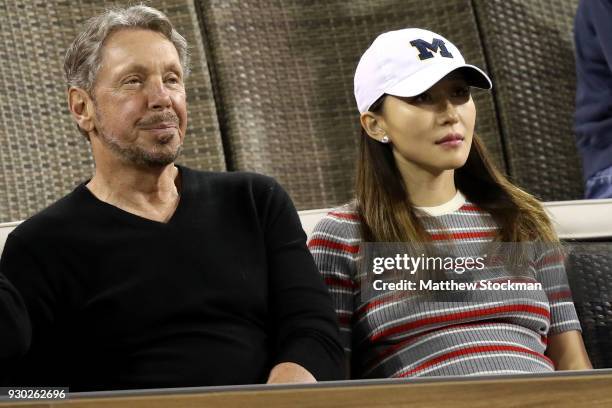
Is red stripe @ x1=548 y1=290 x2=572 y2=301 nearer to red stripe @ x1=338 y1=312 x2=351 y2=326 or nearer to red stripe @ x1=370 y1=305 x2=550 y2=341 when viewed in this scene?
red stripe @ x1=370 y1=305 x2=550 y2=341

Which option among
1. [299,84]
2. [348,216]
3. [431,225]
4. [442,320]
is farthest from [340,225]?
[299,84]

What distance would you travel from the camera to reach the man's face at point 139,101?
1490 mm

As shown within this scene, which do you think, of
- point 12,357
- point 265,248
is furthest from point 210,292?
point 12,357

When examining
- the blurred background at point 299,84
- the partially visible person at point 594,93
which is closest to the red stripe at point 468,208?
the partially visible person at point 594,93

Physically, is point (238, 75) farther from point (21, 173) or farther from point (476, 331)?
point (476, 331)

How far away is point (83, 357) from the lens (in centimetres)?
135

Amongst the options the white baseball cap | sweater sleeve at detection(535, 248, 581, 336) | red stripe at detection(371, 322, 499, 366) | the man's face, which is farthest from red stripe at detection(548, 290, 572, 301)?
the man's face

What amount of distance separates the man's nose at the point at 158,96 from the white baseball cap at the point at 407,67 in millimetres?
332

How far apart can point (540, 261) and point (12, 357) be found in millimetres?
650

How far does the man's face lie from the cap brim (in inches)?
13.0

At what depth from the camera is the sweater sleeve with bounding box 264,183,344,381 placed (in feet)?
4.63

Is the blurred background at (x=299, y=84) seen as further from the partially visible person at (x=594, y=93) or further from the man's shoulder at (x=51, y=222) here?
the man's shoulder at (x=51, y=222)

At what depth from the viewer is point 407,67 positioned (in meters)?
1.59

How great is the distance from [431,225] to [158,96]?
431 millimetres
